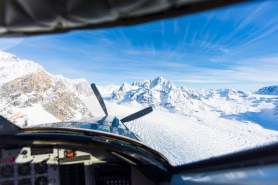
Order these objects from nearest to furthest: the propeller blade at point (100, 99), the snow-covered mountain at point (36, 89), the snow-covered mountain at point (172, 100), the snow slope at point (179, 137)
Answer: the propeller blade at point (100, 99) → the snow slope at point (179, 137) → the snow-covered mountain at point (36, 89) → the snow-covered mountain at point (172, 100)

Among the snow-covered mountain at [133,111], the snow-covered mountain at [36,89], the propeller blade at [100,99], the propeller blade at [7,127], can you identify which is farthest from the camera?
the snow-covered mountain at [36,89]

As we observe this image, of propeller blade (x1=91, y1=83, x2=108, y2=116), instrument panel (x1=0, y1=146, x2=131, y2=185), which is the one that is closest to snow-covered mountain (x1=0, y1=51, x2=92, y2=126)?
propeller blade (x1=91, y1=83, x2=108, y2=116)

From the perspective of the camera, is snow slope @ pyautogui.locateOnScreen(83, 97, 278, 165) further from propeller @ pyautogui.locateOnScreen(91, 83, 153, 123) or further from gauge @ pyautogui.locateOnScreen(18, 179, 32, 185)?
gauge @ pyautogui.locateOnScreen(18, 179, 32, 185)

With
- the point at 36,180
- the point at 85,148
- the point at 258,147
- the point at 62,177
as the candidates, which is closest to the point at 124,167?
the point at 85,148

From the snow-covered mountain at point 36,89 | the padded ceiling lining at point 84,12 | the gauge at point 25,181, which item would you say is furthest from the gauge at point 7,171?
the snow-covered mountain at point 36,89

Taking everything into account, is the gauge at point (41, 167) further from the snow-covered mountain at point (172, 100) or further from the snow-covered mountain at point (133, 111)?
the snow-covered mountain at point (172, 100)

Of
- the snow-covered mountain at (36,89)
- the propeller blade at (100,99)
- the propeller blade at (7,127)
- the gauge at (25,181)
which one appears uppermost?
the snow-covered mountain at (36,89)
